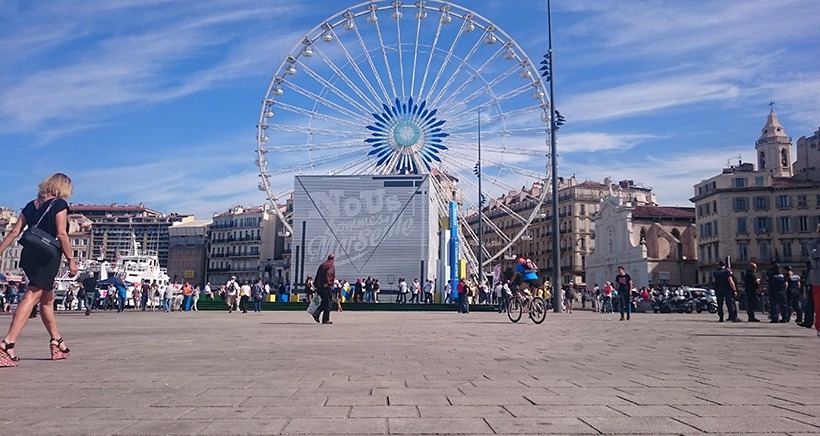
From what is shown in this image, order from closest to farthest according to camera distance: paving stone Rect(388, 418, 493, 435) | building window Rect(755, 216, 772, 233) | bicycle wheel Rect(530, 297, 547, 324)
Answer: paving stone Rect(388, 418, 493, 435)
bicycle wheel Rect(530, 297, 547, 324)
building window Rect(755, 216, 772, 233)

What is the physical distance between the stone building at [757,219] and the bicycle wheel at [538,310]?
187ft

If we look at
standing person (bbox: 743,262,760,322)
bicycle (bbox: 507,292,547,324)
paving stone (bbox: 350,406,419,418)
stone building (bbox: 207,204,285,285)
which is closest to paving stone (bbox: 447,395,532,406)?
paving stone (bbox: 350,406,419,418)

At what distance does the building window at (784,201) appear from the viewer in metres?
68.2

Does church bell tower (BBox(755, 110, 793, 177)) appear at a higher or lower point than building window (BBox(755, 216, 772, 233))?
higher

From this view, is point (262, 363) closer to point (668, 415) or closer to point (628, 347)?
point (668, 415)

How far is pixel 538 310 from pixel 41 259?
41.0 ft

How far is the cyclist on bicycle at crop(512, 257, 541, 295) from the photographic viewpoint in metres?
17.2

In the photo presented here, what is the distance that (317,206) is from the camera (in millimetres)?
51312

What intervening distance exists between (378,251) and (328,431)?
154 ft

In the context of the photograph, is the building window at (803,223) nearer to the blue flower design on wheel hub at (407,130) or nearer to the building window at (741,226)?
the building window at (741,226)

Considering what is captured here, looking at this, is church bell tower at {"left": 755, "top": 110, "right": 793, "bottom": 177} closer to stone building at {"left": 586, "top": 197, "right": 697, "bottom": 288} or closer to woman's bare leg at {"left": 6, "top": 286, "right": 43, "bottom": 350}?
stone building at {"left": 586, "top": 197, "right": 697, "bottom": 288}

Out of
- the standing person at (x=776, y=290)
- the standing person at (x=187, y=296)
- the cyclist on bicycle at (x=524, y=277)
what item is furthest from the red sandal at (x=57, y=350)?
the standing person at (x=187, y=296)

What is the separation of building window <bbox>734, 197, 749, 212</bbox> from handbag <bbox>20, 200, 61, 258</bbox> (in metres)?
71.9

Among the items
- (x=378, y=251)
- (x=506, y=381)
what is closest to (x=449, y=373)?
(x=506, y=381)
